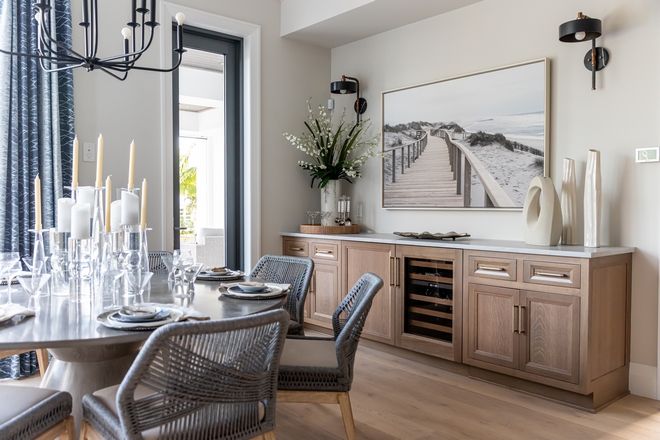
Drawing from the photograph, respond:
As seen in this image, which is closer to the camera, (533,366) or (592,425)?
(592,425)

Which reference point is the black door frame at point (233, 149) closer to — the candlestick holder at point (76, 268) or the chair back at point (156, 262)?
the chair back at point (156, 262)

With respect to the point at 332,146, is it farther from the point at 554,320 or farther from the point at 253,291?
the point at 253,291

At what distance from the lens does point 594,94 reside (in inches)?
122

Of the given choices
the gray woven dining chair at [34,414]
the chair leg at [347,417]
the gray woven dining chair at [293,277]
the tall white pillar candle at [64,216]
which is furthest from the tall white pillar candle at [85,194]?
the chair leg at [347,417]

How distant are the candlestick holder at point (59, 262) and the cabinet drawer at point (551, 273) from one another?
7.39ft

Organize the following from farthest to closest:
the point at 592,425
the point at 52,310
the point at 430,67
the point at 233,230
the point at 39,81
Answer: the point at 233,230 → the point at 430,67 → the point at 39,81 → the point at 592,425 → the point at 52,310

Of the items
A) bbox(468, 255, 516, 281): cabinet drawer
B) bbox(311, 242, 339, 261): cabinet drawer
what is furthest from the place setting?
bbox(311, 242, 339, 261): cabinet drawer

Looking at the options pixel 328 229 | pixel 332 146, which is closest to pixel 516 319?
pixel 328 229

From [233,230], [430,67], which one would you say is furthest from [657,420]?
[233,230]

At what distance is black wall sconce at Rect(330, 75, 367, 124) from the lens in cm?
428

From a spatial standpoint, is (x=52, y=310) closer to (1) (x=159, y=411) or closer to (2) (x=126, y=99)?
(1) (x=159, y=411)

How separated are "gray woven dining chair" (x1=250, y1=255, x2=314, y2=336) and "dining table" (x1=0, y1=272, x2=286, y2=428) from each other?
0.52 meters

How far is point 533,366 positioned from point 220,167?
2.75m

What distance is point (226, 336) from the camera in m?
1.40
